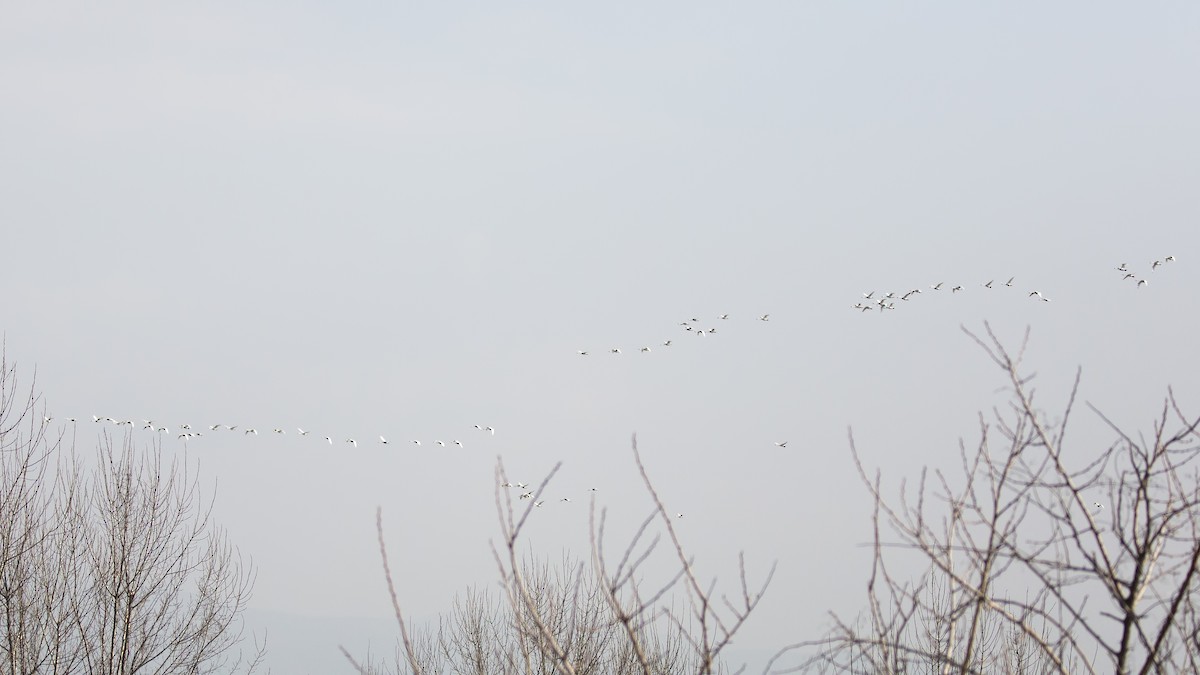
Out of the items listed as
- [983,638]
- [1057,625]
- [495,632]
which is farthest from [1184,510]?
[495,632]

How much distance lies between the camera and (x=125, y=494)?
13195mm

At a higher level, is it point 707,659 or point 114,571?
point 114,571

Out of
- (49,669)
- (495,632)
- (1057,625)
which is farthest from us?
(495,632)

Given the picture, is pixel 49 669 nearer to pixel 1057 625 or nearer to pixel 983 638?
pixel 983 638

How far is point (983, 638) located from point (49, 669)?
35.1ft

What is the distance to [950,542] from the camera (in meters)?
4.11

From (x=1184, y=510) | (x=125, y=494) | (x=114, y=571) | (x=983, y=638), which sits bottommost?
(x=1184, y=510)

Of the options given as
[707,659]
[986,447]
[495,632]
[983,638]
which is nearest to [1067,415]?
[986,447]

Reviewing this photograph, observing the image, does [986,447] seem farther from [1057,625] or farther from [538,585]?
[538,585]

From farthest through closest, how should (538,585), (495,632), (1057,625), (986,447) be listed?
(495,632), (538,585), (986,447), (1057,625)

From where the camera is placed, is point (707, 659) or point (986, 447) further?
point (986, 447)

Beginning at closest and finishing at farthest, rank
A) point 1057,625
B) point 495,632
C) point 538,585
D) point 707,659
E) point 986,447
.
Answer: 1. point 707,659
2. point 1057,625
3. point 986,447
4. point 538,585
5. point 495,632

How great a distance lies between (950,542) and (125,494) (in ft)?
36.7

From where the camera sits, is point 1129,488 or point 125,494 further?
point 125,494
